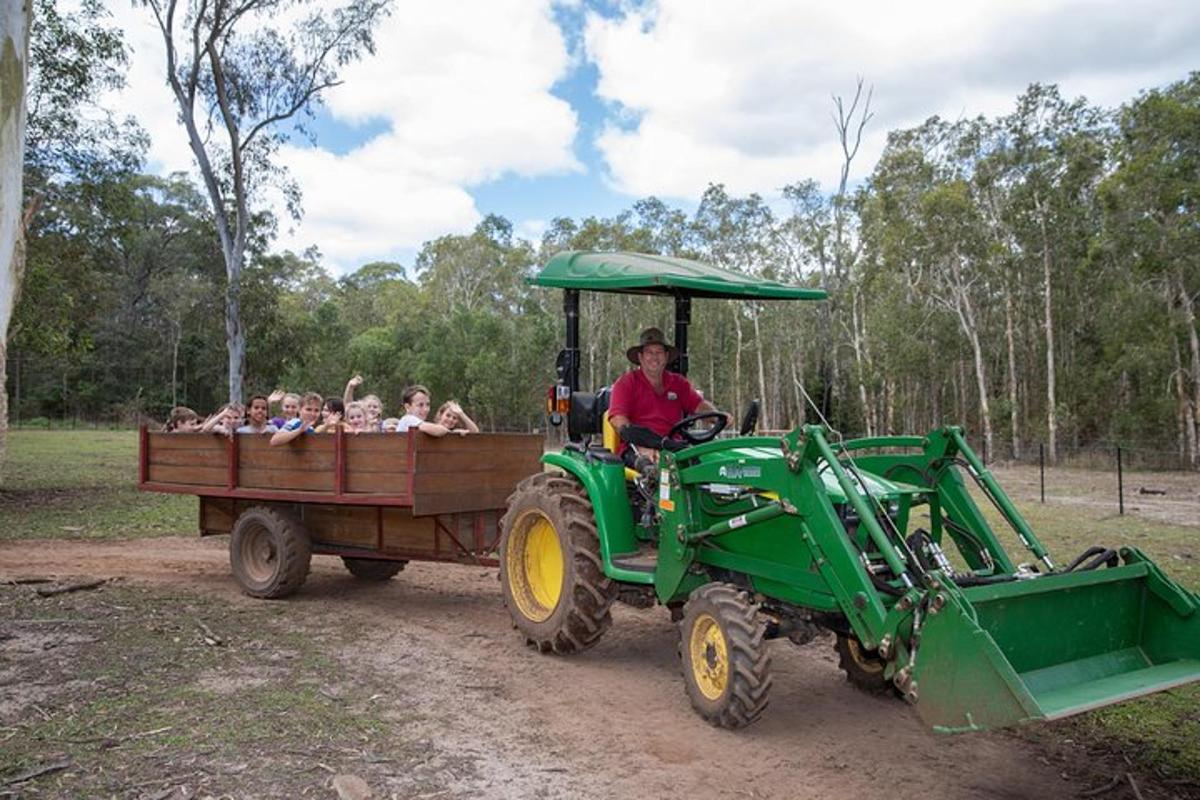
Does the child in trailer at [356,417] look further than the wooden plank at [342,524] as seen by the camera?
Yes

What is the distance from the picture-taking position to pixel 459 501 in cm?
698

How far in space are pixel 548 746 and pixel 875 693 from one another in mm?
2087

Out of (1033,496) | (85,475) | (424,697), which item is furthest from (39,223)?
(1033,496)

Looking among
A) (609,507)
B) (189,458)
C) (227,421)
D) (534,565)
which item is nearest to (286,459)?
(227,421)

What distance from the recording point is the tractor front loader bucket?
357 cm

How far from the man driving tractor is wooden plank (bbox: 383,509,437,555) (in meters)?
1.97

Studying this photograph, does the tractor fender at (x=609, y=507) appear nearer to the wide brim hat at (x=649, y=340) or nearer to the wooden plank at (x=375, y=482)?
the wide brim hat at (x=649, y=340)

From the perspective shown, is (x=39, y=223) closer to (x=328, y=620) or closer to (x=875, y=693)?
(x=328, y=620)

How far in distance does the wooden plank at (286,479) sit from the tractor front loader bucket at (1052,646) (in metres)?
4.88

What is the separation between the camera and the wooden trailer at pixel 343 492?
22.4 ft

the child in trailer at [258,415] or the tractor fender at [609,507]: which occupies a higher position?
the child in trailer at [258,415]

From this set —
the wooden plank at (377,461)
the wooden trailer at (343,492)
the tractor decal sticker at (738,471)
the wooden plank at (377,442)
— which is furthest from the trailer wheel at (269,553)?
the tractor decal sticker at (738,471)

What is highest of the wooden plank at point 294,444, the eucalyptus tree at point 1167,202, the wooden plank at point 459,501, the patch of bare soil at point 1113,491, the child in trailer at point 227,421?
the eucalyptus tree at point 1167,202

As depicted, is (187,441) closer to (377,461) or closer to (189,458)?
(189,458)
